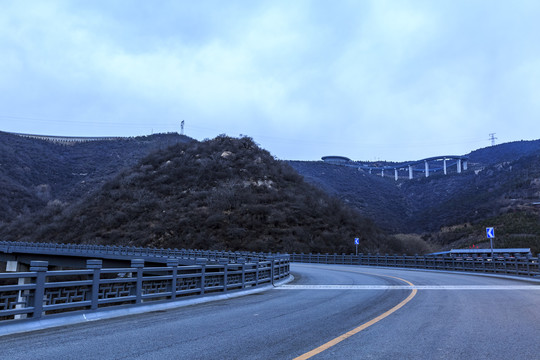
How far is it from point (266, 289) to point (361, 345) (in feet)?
36.2

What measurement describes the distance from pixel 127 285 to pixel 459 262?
81.1ft

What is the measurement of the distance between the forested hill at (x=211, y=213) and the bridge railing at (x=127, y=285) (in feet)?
133

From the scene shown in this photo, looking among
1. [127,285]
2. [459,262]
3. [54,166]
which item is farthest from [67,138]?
[127,285]

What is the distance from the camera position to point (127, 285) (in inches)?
495

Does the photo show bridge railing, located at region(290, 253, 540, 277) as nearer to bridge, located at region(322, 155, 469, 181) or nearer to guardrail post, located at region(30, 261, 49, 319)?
guardrail post, located at region(30, 261, 49, 319)

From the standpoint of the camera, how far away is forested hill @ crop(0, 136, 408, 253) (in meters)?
63.5

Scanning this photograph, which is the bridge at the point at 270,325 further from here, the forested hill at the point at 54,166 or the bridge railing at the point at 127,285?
the forested hill at the point at 54,166

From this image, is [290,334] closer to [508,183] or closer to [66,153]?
[508,183]

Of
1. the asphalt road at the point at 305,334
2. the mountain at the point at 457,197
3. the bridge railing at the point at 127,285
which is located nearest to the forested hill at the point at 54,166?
the mountain at the point at 457,197

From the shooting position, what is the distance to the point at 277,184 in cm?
8262

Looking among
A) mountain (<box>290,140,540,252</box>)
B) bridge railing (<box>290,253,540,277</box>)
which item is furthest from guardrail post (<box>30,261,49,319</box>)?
mountain (<box>290,140,540,252</box>)

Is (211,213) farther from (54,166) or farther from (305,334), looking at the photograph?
(54,166)

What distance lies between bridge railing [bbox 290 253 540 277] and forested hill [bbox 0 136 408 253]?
53.4 feet

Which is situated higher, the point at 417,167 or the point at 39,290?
the point at 417,167
